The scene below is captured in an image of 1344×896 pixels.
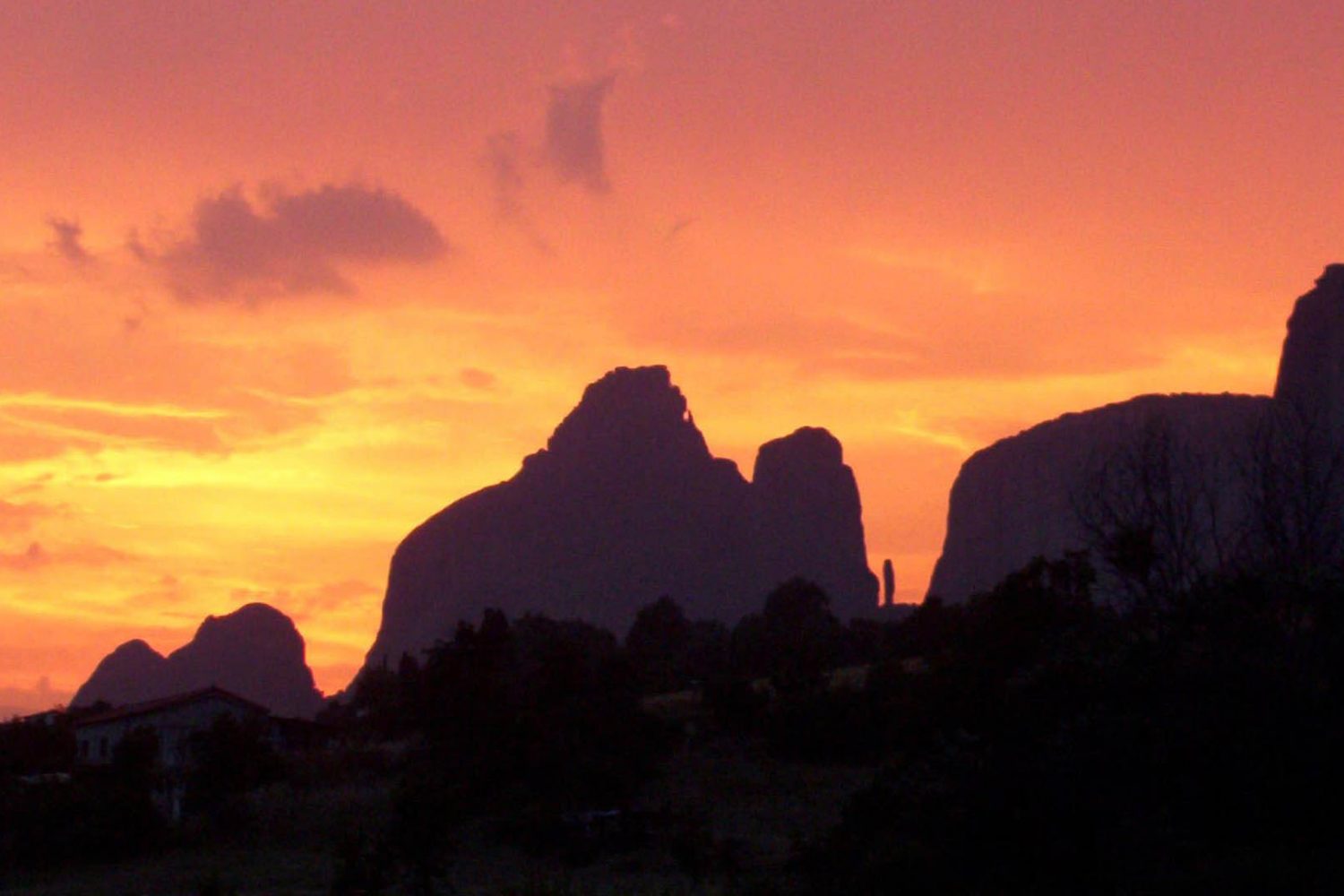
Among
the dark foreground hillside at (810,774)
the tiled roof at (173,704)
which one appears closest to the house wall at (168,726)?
the tiled roof at (173,704)

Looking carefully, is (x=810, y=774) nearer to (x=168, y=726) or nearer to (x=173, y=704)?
(x=173, y=704)

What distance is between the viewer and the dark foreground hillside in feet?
76.9

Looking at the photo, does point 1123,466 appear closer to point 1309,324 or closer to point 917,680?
point 917,680

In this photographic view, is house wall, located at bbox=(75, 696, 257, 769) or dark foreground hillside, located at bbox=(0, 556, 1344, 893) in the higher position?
house wall, located at bbox=(75, 696, 257, 769)

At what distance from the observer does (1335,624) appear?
89.9 ft

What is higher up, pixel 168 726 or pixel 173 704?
pixel 173 704

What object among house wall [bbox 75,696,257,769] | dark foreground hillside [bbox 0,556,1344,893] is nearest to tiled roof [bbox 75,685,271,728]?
house wall [bbox 75,696,257,769]

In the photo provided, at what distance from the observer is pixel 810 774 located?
53.3m

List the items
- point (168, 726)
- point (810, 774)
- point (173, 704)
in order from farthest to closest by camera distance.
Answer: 1. point (173, 704)
2. point (168, 726)
3. point (810, 774)

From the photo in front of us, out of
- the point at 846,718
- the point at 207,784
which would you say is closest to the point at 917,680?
the point at 846,718

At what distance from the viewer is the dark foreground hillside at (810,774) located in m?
23.4

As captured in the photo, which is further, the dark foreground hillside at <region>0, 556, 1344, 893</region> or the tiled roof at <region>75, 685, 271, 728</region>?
the tiled roof at <region>75, 685, 271, 728</region>

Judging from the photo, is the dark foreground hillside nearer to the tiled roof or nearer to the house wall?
the house wall

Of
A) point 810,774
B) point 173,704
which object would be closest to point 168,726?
point 173,704
